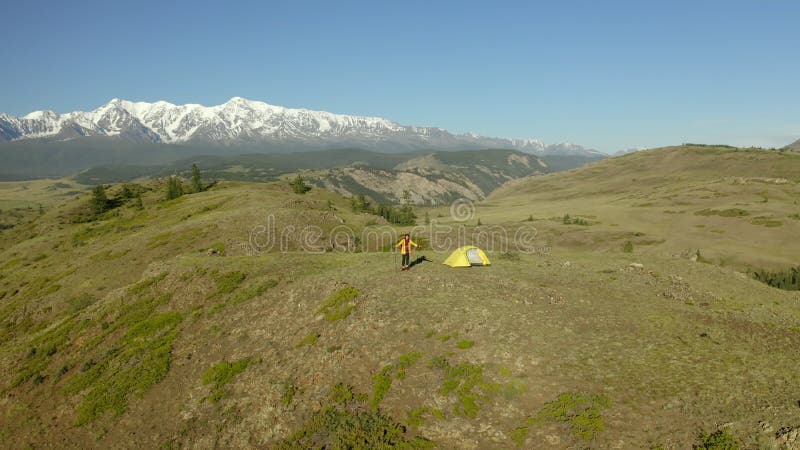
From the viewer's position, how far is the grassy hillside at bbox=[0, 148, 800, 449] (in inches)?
710

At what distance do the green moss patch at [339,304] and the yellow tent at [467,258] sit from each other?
32.3ft

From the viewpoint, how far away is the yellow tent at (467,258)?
3672 cm

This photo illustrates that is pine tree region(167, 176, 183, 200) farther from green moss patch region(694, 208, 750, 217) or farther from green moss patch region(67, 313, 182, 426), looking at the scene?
green moss patch region(694, 208, 750, 217)

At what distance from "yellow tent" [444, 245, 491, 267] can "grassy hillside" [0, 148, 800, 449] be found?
1.28 meters

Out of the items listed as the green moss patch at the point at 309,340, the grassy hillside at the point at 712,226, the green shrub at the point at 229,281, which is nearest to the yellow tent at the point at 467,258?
the green moss patch at the point at 309,340

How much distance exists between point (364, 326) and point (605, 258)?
29.4 metres

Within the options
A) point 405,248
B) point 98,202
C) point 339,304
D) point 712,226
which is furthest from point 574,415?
point 98,202

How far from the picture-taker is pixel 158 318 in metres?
33.9

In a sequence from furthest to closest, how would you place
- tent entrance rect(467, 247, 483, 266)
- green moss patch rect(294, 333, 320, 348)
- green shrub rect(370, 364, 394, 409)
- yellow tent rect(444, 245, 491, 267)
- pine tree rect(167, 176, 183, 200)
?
pine tree rect(167, 176, 183, 200), tent entrance rect(467, 247, 483, 266), yellow tent rect(444, 245, 491, 267), green moss patch rect(294, 333, 320, 348), green shrub rect(370, 364, 394, 409)

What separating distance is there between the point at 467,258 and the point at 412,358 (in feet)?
51.2

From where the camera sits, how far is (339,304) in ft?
97.7

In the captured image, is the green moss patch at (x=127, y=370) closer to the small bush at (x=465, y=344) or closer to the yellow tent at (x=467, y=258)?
the small bush at (x=465, y=344)

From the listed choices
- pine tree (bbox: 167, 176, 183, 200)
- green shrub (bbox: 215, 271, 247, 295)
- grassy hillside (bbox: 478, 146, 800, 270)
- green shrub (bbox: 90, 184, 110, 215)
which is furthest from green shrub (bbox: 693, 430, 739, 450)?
green shrub (bbox: 90, 184, 110, 215)

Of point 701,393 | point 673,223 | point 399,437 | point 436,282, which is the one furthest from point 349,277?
point 673,223
